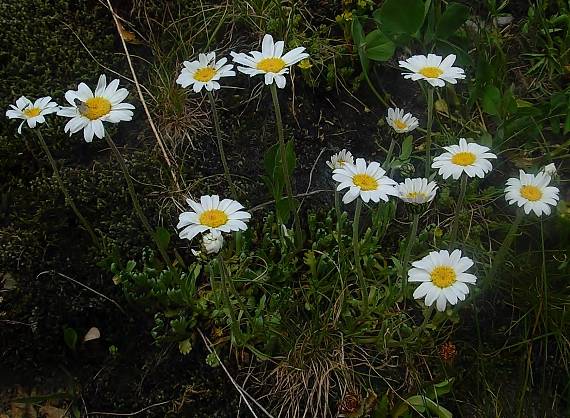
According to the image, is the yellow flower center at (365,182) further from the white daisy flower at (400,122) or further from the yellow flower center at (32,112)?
the yellow flower center at (32,112)

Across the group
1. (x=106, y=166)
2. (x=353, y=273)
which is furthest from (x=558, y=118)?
(x=106, y=166)

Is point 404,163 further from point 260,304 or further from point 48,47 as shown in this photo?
point 48,47

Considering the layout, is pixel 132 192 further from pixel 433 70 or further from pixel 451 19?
pixel 451 19

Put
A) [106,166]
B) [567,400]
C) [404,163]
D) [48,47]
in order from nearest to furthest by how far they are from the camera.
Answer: [567,400]
[404,163]
[106,166]
[48,47]

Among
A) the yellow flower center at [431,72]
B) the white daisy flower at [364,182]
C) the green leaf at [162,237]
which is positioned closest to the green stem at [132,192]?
the green leaf at [162,237]

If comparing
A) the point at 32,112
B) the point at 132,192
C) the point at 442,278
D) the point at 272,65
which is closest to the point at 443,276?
the point at 442,278

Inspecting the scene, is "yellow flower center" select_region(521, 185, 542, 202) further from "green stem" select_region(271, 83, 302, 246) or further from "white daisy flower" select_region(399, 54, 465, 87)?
"green stem" select_region(271, 83, 302, 246)
